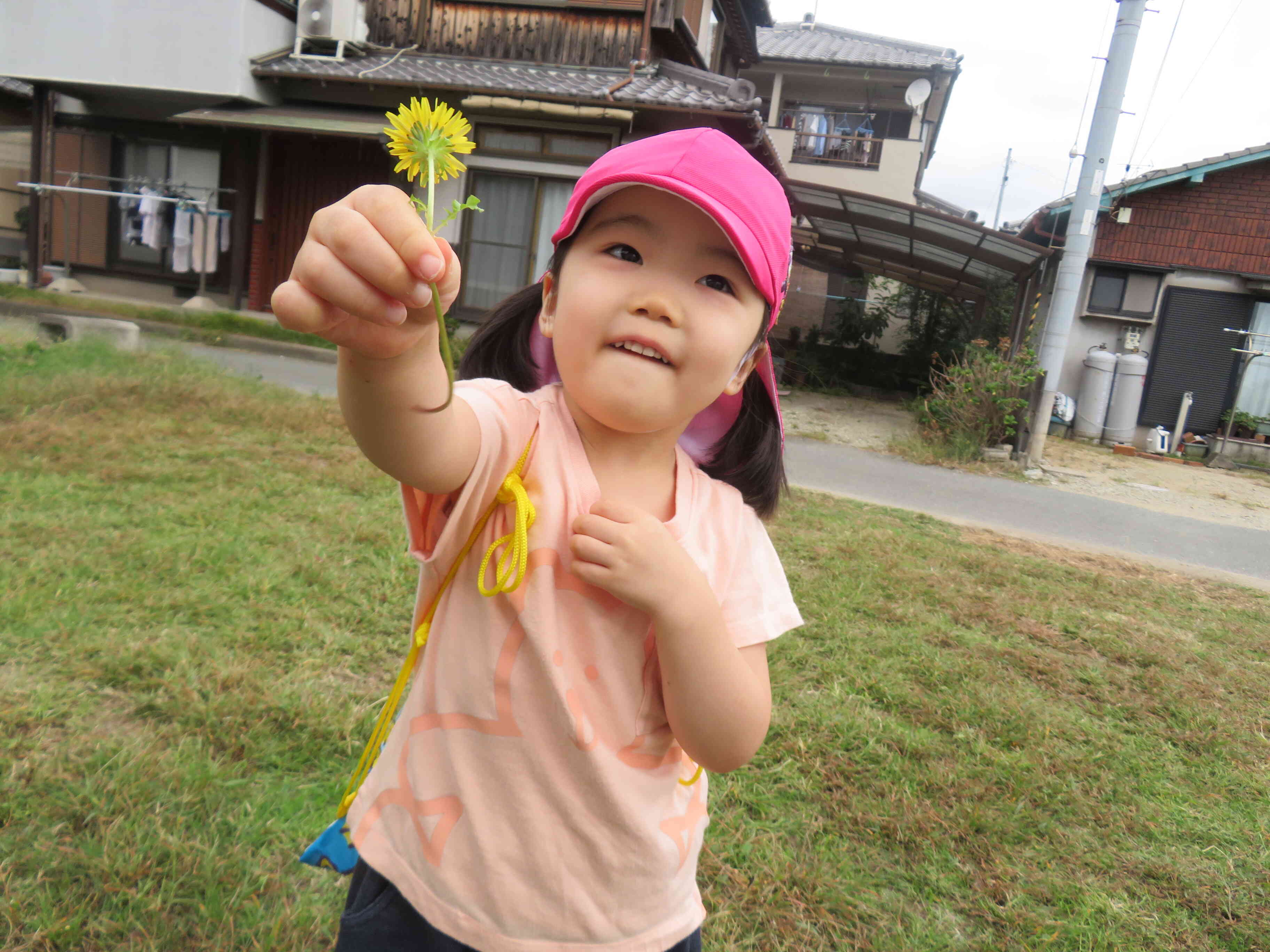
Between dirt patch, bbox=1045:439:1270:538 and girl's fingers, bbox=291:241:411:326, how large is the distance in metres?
8.35

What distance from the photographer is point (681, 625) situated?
3.29ft

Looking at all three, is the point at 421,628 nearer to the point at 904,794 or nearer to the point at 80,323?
the point at 904,794

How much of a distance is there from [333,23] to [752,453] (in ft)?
37.8

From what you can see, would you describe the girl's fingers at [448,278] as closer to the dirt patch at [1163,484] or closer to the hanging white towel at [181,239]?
the dirt patch at [1163,484]

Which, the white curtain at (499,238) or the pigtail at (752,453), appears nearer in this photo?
the pigtail at (752,453)

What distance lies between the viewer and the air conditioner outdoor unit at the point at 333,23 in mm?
10758

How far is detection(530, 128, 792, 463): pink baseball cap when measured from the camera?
38.8 inches

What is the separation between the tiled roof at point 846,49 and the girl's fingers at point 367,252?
19882 mm

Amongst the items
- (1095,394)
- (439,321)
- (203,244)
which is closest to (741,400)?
(439,321)

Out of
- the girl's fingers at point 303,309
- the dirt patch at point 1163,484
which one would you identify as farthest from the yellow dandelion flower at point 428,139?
the dirt patch at point 1163,484

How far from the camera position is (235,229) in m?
11.5

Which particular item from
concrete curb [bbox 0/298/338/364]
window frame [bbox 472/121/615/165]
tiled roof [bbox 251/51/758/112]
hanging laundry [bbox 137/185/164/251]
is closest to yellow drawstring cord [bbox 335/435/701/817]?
concrete curb [bbox 0/298/338/364]

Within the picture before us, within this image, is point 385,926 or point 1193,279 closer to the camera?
point 385,926

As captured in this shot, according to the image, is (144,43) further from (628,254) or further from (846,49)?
(846,49)
